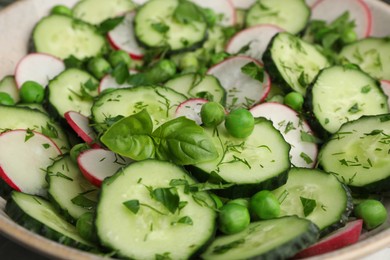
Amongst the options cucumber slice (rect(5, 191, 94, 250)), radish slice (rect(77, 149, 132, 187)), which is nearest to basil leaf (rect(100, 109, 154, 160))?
radish slice (rect(77, 149, 132, 187))

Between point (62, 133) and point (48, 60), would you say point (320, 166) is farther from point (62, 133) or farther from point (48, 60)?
point (48, 60)

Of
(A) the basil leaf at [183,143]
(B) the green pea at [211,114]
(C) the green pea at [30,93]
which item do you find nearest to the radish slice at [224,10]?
(C) the green pea at [30,93]

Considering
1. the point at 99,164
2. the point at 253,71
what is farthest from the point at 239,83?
the point at 99,164

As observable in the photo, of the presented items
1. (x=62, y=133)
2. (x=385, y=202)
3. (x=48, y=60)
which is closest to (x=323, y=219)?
(x=385, y=202)

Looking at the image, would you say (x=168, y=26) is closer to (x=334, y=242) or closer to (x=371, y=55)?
(x=371, y=55)

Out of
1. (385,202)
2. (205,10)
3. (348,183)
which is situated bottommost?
(385,202)

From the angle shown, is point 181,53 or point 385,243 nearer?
point 385,243

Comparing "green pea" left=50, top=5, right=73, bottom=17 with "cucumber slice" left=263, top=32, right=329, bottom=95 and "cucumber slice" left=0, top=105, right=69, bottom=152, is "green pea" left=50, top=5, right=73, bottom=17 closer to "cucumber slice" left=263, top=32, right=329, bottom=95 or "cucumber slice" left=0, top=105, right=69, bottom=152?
"cucumber slice" left=0, top=105, right=69, bottom=152

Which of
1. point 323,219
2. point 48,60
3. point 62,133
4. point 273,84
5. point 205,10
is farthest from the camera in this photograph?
point 205,10
